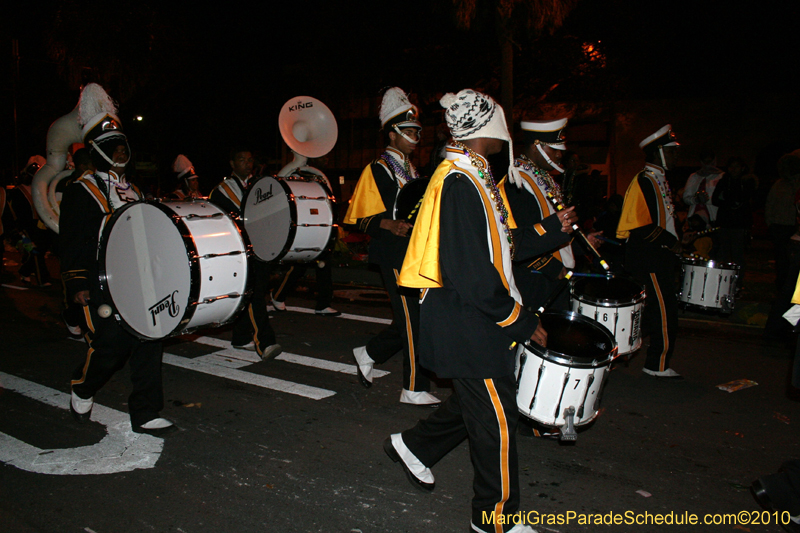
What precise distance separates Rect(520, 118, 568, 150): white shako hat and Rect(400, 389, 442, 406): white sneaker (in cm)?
212

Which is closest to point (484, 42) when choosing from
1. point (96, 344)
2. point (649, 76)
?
point (649, 76)

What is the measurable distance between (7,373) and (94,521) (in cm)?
338

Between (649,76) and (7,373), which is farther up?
(649,76)

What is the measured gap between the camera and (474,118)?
299 centimetres

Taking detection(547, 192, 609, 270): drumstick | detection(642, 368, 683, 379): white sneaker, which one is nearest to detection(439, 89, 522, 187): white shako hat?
detection(547, 192, 609, 270): drumstick

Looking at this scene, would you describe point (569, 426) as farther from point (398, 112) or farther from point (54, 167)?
point (54, 167)

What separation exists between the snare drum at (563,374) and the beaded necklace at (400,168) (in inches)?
70.4

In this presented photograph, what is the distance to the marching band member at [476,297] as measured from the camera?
9.23ft

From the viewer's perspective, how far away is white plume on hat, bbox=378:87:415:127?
4953mm

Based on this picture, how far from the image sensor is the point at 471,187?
113 inches

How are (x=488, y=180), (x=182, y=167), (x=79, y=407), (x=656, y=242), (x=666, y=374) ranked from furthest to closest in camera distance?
(x=182, y=167)
(x=666, y=374)
(x=656, y=242)
(x=79, y=407)
(x=488, y=180)

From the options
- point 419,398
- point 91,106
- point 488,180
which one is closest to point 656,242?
point 419,398

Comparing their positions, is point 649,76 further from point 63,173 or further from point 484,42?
point 63,173

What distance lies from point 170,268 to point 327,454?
161cm
